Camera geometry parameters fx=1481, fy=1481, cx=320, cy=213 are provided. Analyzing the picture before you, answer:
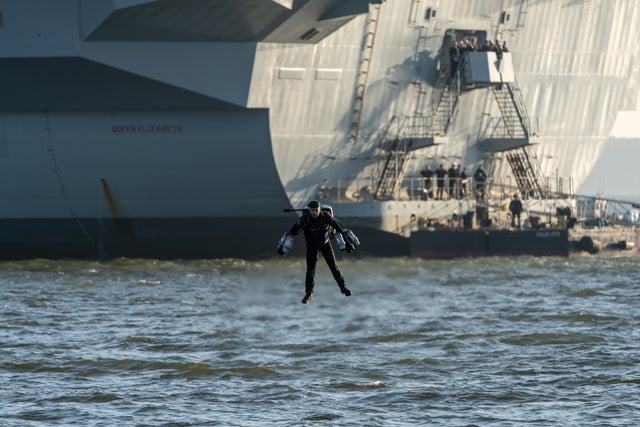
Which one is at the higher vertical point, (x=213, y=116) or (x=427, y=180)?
(x=213, y=116)

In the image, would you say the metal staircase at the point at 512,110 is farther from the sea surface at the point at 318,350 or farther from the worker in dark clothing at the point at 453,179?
the sea surface at the point at 318,350

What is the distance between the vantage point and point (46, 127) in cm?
5359

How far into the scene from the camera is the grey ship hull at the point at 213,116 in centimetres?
4947

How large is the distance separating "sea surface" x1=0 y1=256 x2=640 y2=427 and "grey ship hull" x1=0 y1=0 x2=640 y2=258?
11.5 ft

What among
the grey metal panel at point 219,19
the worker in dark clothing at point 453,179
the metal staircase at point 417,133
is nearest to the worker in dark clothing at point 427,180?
the worker in dark clothing at point 453,179

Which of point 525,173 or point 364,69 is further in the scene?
point 525,173

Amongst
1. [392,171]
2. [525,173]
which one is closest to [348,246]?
[392,171]

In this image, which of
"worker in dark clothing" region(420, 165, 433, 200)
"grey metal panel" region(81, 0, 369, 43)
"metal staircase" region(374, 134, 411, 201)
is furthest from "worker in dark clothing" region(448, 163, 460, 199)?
"grey metal panel" region(81, 0, 369, 43)

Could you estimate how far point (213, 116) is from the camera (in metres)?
53.5

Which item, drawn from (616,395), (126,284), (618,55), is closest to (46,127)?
(126,284)

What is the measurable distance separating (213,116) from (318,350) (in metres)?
21.5

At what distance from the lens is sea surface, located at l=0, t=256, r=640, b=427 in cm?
2636

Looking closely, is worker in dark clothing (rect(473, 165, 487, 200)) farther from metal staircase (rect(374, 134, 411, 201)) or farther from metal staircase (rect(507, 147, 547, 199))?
metal staircase (rect(374, 134, 411, 201))

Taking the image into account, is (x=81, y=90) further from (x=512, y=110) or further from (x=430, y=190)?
(x=512, y=110)
